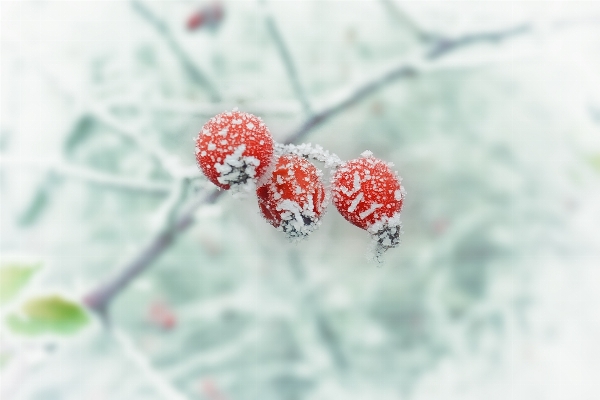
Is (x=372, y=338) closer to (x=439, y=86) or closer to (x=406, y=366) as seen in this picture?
(x=406, y=366)

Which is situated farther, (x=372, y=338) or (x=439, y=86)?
(x=439, y=86)

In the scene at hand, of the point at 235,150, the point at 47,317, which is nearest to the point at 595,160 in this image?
the point at 235,150

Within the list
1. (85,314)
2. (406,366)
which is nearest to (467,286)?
(406,366)

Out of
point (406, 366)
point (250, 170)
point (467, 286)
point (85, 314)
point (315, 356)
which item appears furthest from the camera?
point (467, 286)

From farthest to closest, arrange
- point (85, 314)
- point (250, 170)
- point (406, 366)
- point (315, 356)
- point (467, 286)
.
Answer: point (467, 286)
point (406, 366)
point (315, 356)
point (85, 314)
point (250, 170)

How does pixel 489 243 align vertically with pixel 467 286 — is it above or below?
above

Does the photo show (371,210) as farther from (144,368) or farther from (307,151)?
(144,368)

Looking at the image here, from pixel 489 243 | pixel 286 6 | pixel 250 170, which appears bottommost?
pixel 250 170

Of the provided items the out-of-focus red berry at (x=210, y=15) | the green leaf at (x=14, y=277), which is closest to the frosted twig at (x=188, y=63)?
the out-of-focus red berry at (x=210, y=15)
